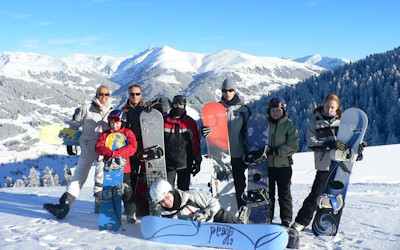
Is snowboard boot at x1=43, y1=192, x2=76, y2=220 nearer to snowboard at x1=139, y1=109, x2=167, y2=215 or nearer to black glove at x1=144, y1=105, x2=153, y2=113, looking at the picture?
snowboard at x1=139, y1=109, x2=167, y2=215

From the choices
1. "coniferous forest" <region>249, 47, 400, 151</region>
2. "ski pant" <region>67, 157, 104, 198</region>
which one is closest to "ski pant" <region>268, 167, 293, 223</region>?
"ski pant" <region>67, 157, 104, 198</region>

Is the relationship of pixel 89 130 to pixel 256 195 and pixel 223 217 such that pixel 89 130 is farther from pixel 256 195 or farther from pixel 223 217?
pixel 256 195

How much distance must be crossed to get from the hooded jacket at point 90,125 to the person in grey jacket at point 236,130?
1.57 meters

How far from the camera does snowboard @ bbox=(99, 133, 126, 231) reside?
432 centimetres

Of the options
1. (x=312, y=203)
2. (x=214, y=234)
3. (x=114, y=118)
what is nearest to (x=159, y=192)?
(x=214, y=234)

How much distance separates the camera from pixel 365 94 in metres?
58.2

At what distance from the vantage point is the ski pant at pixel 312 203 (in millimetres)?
4250

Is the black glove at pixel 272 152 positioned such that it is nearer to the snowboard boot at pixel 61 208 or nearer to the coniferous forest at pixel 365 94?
the snowboard boot at pixel 61 208

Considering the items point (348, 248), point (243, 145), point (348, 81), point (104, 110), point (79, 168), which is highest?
point (348, 81)

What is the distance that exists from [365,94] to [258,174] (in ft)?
202

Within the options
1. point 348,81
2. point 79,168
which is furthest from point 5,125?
point 79,168

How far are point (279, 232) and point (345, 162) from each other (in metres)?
1.44

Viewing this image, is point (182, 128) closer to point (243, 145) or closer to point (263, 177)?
point (243, 145)

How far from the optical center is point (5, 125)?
165 metres
